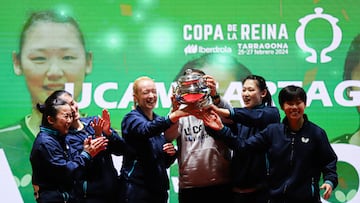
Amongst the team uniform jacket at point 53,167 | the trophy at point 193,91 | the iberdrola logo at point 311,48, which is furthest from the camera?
the iberdrola logo at point 311,48

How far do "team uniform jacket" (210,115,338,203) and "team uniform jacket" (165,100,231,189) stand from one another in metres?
0.28

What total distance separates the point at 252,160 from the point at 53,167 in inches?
37.8

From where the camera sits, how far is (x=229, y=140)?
269 centimetres

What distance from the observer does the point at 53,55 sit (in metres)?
3.60

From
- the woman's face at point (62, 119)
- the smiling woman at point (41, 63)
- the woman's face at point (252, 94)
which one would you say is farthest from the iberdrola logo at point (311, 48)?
the woman's face at point (62, 119)

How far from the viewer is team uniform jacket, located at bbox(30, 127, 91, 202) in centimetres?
251

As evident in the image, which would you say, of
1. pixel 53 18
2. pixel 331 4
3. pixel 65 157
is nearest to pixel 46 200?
pixel 65 157

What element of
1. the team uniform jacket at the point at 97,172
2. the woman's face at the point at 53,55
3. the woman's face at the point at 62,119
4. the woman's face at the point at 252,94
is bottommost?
the team uniform jacket at the point at 97,172

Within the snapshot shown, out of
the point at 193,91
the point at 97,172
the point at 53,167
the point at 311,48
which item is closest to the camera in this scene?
the point at 53,167

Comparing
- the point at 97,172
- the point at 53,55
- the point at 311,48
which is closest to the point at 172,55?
the point at 53,55

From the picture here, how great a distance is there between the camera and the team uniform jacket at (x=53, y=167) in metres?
2.51

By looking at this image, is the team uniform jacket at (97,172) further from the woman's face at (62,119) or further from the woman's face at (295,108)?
the woman's face at (295,108)

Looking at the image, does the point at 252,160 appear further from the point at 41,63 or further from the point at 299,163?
the point at 41,63

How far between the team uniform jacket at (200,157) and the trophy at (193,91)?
0.61 feet
